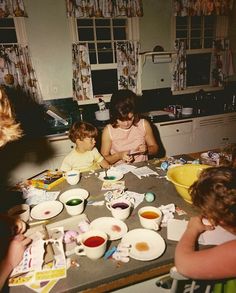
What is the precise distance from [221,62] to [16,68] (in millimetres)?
3773

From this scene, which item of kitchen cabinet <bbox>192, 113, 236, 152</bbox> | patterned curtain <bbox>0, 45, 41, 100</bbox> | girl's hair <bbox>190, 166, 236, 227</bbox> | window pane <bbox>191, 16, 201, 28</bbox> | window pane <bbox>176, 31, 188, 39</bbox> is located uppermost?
window pane <bbox>191, 16, 201, 28</bbox>

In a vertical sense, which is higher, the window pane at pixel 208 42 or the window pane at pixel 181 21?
the window pane at pixel 181 21

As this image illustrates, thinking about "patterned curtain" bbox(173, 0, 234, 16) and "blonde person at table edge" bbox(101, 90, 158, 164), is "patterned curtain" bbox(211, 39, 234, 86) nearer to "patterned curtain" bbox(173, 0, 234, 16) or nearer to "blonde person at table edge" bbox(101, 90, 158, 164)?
"patterned curtain" bbox(173, 0, 234, 16)

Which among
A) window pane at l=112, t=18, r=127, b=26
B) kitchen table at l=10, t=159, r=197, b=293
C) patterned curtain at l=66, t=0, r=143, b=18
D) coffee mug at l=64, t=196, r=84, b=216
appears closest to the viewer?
kitchen table at l=10, t=159, r=197, b=293

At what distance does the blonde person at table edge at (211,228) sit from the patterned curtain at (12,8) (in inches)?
148

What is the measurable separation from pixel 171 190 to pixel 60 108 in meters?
3.10

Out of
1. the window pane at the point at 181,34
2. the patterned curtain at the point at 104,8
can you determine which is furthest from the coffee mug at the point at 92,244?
the window pane at the point at 181,34

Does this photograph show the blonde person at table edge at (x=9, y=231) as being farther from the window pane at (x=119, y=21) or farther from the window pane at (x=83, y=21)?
the window pane at (x=119, y=21)

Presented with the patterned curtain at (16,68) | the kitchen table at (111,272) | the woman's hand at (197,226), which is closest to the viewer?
the kitchen table at (111,272)

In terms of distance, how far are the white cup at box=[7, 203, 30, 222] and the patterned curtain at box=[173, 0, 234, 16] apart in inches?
167

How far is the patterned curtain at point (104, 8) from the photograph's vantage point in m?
3.89

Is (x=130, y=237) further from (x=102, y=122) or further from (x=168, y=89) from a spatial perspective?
(x=168, y=89)

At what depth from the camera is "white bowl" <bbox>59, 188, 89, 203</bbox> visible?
171 centimetres

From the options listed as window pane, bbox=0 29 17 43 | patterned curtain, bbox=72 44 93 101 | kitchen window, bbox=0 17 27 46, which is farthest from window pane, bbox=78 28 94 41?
window pane, bbox=0 29 17 43
